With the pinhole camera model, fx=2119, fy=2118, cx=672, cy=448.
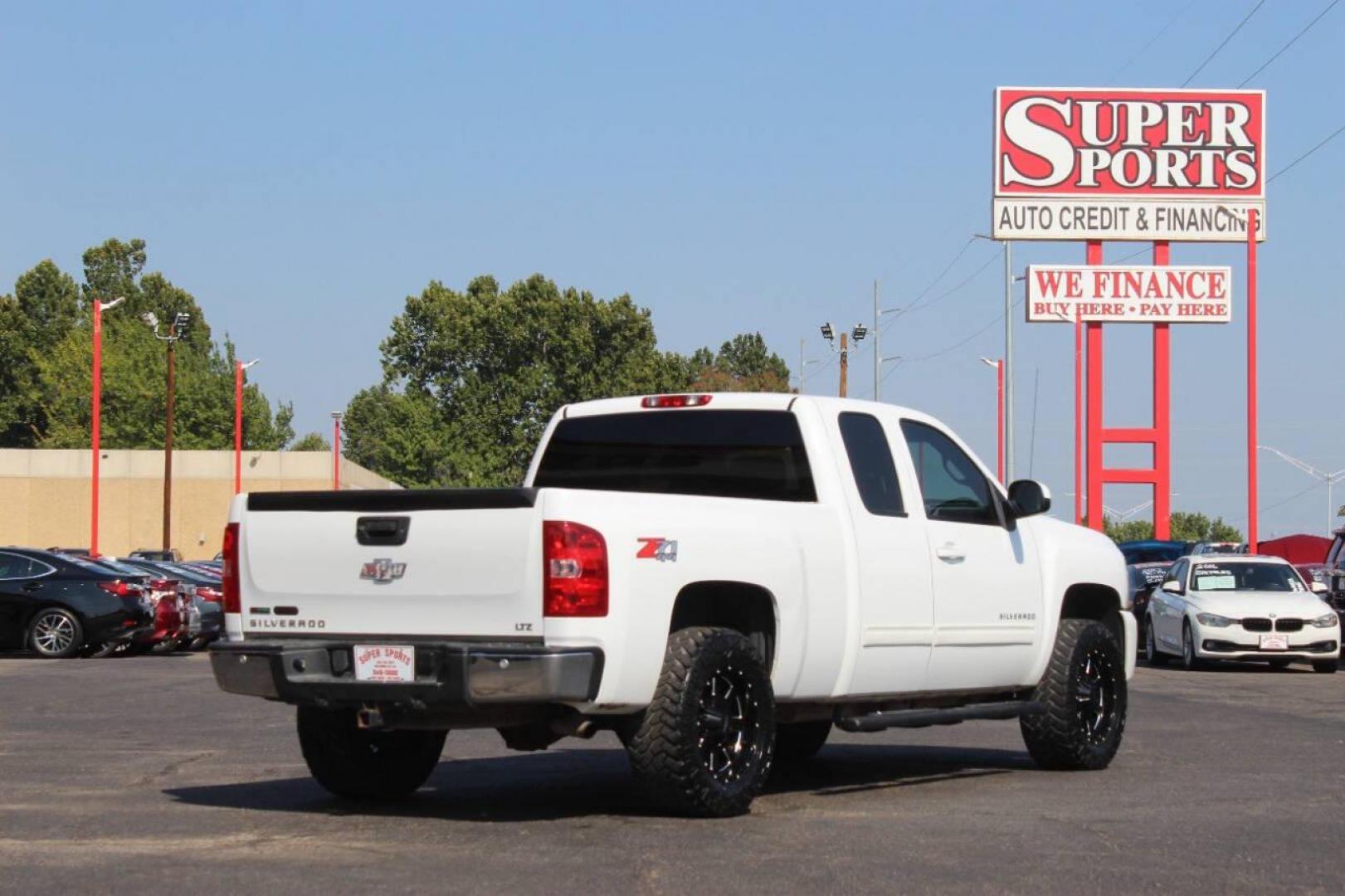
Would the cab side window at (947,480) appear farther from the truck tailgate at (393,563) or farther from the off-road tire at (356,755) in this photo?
the truck tailgate at (393,563)

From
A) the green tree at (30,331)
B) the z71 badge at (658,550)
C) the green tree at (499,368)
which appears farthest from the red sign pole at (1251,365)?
the green tree at (30,331)

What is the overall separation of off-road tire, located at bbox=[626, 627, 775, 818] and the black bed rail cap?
104cm

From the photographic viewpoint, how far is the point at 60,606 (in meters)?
27.0

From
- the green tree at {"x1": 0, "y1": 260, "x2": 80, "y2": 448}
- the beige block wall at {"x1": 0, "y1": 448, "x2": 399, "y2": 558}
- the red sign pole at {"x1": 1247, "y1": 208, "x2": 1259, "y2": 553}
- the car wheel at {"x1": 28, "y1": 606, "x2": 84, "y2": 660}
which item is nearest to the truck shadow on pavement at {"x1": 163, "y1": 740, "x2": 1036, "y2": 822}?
the car wheel at {"x1": 28, "y1": 606, "x2": 84, "y2": 660}

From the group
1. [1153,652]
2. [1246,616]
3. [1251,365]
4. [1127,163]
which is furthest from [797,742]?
[1127,163]

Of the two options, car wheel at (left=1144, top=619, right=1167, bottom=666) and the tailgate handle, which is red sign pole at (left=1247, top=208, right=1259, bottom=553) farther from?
the tailgate handle

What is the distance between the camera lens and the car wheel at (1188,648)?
27203 millimetres

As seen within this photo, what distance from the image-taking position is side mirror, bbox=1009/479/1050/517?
39.1 feet

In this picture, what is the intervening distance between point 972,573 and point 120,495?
7130cm

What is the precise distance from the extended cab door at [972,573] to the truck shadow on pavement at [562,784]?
734mm

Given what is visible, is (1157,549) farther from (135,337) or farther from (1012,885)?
(135,337)

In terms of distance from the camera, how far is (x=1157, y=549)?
1721 inches

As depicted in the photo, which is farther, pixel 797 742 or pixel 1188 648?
pixel 1188 648

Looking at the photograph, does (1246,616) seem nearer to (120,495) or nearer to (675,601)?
(675,601)
